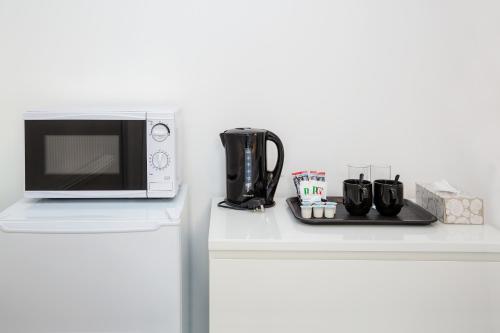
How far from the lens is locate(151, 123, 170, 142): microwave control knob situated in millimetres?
1659

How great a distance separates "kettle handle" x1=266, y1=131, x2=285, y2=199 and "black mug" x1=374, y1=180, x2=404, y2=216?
33 centimetres

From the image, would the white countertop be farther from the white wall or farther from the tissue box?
the white wall

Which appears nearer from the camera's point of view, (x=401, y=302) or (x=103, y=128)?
(x=401, y=302)

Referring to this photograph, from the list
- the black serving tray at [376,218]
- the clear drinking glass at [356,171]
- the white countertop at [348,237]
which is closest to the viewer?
the white countertop at [348,237]

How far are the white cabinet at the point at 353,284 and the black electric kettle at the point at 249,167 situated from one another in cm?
34

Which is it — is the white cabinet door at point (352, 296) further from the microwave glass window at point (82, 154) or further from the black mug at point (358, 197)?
the microwave glass window at point (82, 154)

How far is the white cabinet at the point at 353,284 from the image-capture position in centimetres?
142

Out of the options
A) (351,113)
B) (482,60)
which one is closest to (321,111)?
(351,113)

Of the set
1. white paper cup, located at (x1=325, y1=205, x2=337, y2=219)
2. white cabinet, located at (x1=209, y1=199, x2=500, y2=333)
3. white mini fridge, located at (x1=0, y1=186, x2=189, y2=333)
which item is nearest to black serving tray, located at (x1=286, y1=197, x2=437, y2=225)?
white paper cup, located at (x1=325, y1=205, x2=337, y2=219)

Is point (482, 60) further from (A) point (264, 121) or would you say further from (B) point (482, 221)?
(A) point (264, 121)

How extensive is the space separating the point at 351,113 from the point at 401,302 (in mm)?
780

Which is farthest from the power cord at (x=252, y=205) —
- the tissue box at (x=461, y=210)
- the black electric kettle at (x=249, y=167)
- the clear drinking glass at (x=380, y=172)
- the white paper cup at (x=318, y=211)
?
the tissue box at (x=461, y=210)

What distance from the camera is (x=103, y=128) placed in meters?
1.66

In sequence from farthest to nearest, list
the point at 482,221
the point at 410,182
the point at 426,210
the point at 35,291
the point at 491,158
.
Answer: the point at 410,182
the point at 491,158
the point at 426,210
the point at 482,221
the point at 35,291
